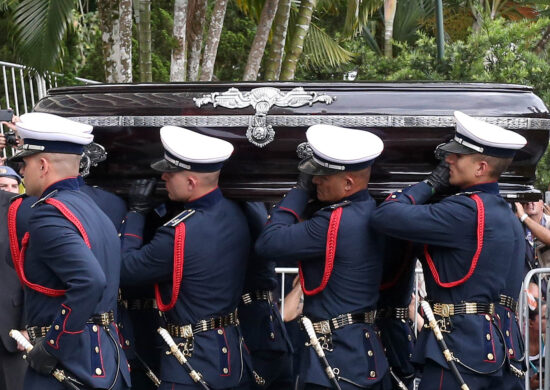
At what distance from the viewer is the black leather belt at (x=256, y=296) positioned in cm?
513

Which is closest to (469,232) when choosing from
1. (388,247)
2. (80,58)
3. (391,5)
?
(388,247)

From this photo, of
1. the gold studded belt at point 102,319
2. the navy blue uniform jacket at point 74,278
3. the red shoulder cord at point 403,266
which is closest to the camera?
the navy blue uniform jacket at point 74,278

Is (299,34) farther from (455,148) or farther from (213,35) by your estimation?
(455,148)

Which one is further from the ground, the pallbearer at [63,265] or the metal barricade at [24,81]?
the pallbearer at [63,265]

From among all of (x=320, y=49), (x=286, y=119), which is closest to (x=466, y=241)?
(x=286, y=119)

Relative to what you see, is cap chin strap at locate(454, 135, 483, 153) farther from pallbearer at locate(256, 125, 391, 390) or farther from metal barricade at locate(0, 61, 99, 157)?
metal barricade at locate(0, 61, 99, 157)

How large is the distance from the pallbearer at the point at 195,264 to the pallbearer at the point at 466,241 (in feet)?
2.51


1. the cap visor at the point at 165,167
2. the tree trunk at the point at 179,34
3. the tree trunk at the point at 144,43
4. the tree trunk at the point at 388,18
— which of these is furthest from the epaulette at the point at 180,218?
the tree trunk at the point at 388,18

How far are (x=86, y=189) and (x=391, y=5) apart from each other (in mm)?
15591

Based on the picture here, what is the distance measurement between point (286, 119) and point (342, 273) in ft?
2.70

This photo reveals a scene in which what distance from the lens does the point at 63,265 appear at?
12.4 ft

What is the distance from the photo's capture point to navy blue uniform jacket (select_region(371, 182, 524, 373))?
4309 millimetres

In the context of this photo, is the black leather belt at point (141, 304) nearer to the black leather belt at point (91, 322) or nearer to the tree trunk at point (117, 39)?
the black leather belt at point (91, 322)

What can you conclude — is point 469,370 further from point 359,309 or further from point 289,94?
point 289,94
